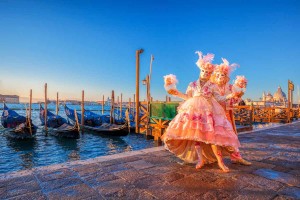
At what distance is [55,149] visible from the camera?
11.1 m

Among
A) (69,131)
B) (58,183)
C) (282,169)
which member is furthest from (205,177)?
(69,131)

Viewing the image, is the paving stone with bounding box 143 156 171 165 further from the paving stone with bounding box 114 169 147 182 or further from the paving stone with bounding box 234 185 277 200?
the paving stone with bounding box 234 185 277 200

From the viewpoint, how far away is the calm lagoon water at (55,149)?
860 centimetres

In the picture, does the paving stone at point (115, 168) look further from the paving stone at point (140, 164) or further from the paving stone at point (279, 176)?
the paving stone at point (279, 176)

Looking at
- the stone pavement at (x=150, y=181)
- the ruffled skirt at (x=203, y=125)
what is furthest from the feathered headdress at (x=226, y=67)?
the stone pavement at (x=150, y=181)

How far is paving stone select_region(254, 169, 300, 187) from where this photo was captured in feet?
7.95

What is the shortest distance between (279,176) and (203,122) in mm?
1205

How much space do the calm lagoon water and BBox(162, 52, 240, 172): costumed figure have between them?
5.97m

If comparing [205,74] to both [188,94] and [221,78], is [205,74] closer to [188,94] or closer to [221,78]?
[221,78]

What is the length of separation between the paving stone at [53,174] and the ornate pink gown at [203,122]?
57.0 inches

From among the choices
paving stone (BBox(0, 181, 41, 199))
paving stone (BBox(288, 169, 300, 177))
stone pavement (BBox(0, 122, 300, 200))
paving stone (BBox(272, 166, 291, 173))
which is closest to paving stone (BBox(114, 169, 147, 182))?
stone pavement (BBox(0, 122, 300, 200))

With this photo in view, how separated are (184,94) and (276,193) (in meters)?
1.73

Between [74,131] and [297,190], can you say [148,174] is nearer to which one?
[297,190]

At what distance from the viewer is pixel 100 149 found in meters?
11.4
